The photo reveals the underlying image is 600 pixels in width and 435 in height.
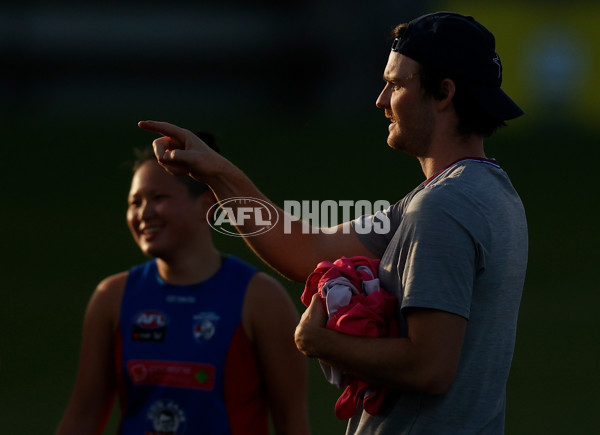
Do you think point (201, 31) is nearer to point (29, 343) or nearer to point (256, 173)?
point (256, 173)

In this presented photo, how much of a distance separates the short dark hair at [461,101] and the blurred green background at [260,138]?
459 centimetres

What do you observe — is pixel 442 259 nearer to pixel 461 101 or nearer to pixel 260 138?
pixel 461 101

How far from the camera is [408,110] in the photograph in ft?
10.2

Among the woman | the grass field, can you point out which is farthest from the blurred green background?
the woman

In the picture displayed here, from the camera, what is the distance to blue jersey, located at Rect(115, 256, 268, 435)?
4047 mm

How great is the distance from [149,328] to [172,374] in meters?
0.24

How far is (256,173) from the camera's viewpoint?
19438 mm

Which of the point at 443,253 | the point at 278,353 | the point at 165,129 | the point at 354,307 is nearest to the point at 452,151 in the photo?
the point at 443,253

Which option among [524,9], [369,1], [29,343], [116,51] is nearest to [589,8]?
[524,9]

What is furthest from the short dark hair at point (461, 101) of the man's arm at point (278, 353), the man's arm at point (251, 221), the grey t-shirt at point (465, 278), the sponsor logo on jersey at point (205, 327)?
the sponsor logo on jersey at point (205, 327)

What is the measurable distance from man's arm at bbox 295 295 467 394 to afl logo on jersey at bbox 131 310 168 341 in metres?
1.42

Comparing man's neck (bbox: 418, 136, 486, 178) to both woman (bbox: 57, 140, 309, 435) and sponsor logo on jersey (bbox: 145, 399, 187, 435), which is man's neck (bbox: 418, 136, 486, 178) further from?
sponsor logo on jersey (bbox: 145, 399, 187, 435)

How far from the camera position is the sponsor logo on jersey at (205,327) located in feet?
13.6

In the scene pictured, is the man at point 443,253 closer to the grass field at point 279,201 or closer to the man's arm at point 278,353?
the man's arm at point 278,353
